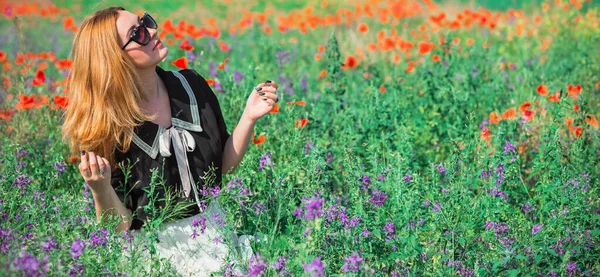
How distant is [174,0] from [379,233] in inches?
499

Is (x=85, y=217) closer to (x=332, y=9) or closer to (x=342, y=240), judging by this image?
(x=342, y=240)

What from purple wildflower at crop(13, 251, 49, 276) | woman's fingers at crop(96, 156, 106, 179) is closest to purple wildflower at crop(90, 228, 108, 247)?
woman's fingers at crop(96, 156, 106, 179)

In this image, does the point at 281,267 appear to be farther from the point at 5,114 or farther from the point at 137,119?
the point at 5,114

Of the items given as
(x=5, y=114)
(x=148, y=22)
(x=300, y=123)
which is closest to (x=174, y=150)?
(x=148, y=22)

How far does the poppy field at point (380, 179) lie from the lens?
2795mm

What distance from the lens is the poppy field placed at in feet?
9.17

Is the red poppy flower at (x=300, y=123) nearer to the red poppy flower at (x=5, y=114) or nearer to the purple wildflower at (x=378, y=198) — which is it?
the purple wildflower at (x=378, y=198)

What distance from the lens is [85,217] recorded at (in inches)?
119

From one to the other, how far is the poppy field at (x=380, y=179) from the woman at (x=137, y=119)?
0.40ft

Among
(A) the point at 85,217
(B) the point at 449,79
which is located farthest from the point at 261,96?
(B) the point at 449,79

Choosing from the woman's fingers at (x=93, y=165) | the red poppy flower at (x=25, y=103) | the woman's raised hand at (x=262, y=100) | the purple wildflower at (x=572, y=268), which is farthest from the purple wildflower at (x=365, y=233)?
the red poppy flower at (x=25, y=103)

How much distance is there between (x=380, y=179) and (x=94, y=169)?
4.43 feet

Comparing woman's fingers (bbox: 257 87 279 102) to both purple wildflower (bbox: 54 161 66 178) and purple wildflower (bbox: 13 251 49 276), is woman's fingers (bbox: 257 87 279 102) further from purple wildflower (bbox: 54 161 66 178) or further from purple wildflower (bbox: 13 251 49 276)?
purple wildflower (bbox: 54 161 66 178)

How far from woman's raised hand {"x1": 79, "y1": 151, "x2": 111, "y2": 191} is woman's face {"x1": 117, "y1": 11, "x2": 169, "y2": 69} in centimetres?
50
